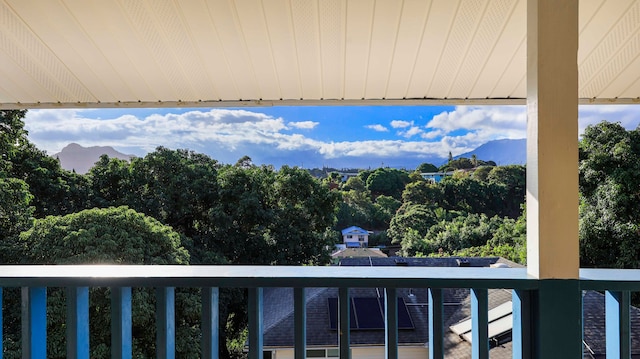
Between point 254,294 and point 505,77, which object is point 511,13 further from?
point 254,294

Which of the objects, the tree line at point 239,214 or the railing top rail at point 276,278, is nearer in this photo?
the railing top rail at point 276,278

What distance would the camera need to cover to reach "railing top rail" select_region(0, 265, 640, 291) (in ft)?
3.21

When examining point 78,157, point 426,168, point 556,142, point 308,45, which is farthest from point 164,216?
point 556,142

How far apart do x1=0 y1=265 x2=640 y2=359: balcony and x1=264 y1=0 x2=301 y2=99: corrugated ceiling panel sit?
987 millimetres

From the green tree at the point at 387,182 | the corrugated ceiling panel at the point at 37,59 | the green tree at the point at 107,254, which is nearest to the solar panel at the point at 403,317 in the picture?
the green tree at the point at 107,254

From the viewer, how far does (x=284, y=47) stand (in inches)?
72.8

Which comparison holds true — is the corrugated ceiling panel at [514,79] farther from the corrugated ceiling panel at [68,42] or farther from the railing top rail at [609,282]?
the corrugated ceiling panel at [68,42]

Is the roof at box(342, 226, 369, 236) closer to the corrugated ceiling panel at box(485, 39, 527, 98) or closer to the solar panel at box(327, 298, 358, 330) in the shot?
the solar panel at box(327, 298, 358, 330)

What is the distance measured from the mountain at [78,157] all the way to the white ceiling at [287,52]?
458 inches

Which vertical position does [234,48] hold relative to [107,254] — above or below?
above

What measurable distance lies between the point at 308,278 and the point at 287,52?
1.20 m

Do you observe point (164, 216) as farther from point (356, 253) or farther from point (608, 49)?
point (608, 49)

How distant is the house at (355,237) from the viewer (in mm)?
14438

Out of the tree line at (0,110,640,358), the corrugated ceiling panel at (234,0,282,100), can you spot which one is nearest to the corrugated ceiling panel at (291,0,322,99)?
the corrugated ceiling panel at (234,0,282,100)
